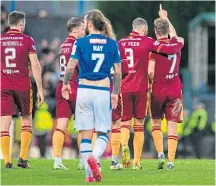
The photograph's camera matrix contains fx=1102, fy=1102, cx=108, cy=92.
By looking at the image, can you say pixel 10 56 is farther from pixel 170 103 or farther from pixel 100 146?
pixel 100 146

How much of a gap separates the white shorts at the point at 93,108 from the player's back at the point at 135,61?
2752 mm

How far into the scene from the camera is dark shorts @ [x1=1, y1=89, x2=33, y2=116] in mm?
17469

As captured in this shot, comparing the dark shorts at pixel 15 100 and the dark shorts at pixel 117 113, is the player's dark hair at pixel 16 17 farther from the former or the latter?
the dark shorts at pixel 117 113

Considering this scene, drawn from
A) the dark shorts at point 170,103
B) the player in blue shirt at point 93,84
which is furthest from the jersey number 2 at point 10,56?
the player in blue shirt at point 93,84

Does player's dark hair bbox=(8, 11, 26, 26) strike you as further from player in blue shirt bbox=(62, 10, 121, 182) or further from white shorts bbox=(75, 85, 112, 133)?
white shorts bbox=(75, 85, 112, 133)

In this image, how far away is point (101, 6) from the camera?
50.1 m

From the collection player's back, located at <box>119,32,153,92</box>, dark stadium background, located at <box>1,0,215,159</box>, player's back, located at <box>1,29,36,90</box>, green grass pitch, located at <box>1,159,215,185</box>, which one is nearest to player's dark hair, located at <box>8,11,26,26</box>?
player's back, located at <box>1,29,36,90</box>

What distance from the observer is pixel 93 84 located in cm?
1489

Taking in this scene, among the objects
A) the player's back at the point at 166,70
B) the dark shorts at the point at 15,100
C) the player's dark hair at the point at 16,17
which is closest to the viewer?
the player's dark hair at the point at 16,17

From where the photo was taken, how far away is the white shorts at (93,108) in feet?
48.7

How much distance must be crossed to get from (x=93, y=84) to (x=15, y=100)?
304cm

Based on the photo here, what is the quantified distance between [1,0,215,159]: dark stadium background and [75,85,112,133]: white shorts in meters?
8.54

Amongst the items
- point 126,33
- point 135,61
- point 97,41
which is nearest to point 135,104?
point 135,61

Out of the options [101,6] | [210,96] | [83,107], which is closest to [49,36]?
[101,6]
